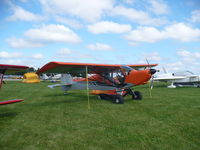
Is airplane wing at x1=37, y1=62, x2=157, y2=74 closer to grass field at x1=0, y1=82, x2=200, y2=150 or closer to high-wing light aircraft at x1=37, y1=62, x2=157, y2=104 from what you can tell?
high-wing light aircraft at x1=37, y1=62, x2=157, y2=104

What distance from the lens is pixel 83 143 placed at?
3.73 meters

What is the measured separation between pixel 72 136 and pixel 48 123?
152 centimetres

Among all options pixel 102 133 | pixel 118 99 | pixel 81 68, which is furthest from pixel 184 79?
pixel 102 133

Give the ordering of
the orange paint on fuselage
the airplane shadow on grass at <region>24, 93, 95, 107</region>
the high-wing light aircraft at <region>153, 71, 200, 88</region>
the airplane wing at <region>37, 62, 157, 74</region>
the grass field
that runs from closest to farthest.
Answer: the grass field
the orange paint on fuselage
the airplane wing at <region>37, 62, 157, 74</region>
the airplane shadow on grass at <region>24, 93, 95, 107</region>
the high-wing light aircraft at <region>153, 71, 200, 88</region>

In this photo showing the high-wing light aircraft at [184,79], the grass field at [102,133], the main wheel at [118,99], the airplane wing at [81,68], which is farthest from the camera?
the high-wing light aircraft at [184,79]

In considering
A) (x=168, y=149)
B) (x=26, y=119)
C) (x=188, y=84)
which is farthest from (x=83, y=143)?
(x=188, y=84)

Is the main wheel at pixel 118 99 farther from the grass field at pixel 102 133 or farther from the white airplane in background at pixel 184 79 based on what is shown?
the white airplane in background at pixel 184 79

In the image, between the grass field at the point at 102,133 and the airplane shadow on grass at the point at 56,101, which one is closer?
the grass field at the point at 102,133

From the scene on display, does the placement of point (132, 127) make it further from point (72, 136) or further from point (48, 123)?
point (48, 123)

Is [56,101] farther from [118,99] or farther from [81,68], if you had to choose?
[118,99]

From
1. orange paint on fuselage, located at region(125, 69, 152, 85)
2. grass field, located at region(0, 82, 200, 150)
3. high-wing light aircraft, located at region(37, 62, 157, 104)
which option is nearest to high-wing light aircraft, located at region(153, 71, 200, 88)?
high-wing light aircraft, located at region(37, 62, 157, 104)

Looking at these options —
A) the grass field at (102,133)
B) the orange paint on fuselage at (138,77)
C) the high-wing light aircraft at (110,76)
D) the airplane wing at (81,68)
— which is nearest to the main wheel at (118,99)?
the high-wing light aircraft at (110,76)

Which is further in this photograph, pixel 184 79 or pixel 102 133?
pixel 184 79

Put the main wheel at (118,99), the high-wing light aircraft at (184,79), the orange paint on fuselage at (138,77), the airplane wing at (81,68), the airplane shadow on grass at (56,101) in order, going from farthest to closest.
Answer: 1. the high-wing light aircraft at (184,79)
2. the airplane shadow on grass at (56,101)
3. the main wheel at (118,99)
4. the airplane wing at (81,68)
5. the orange paint on fuselage at (138,77)
